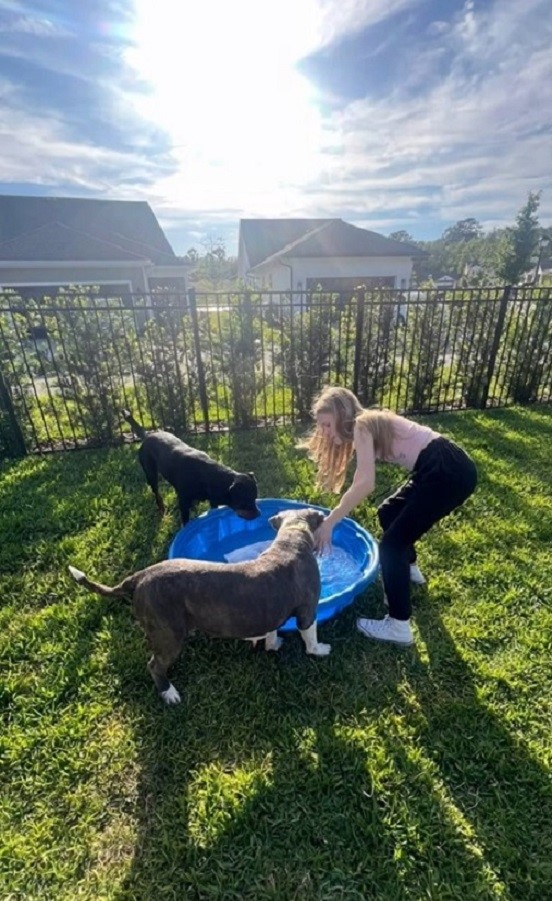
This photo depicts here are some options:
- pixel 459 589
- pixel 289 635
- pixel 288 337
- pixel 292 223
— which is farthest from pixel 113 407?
pixel 292 223

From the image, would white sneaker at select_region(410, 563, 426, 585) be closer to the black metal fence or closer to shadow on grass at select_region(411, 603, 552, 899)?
shadow on grass at select_region(411, 603, 552, 899)

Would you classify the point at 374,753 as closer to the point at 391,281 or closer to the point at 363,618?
the point at 363,618

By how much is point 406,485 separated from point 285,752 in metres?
1.76

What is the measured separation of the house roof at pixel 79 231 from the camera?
18.9 m

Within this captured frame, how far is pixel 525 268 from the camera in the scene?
32.4m

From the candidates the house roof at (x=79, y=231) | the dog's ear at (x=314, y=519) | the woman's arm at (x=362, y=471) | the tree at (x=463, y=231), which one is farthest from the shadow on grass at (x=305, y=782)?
the tree at (x=463, y=231)

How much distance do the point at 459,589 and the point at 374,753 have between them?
1.51 meters

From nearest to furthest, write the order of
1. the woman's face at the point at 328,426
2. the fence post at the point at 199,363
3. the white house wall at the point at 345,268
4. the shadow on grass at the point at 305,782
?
the shadow on grass at the point at 305,782 → the woman's face at the point at 328,426 → the fence post at the point at 199,363 → the white house wall at the point at 345,268

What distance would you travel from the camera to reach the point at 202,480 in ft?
12.2

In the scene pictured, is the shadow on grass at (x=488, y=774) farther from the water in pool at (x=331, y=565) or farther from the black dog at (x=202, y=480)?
the black dog at (x=202, y=480)

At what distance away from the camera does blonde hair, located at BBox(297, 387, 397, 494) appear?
2.66m

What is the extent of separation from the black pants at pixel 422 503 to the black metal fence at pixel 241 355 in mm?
4233

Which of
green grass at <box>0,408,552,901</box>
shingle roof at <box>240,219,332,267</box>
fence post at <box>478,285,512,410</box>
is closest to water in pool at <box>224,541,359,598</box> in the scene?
green grass at <box>0,408,552,901</box>

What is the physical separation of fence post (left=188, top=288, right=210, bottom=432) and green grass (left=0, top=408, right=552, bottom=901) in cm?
334
